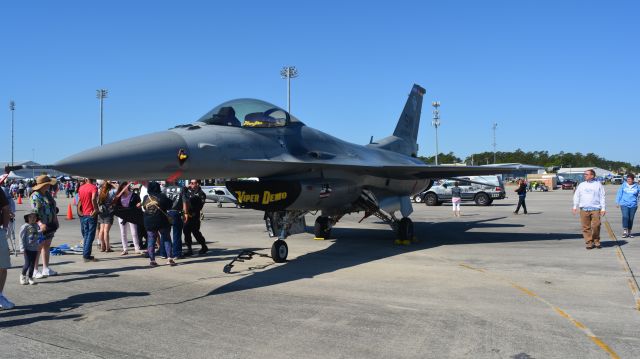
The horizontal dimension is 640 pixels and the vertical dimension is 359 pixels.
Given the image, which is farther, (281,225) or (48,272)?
(281,225)

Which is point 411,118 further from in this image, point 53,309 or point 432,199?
point 53,309

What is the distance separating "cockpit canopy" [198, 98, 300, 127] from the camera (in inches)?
356

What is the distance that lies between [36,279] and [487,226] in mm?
13978

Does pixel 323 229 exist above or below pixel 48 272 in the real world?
above

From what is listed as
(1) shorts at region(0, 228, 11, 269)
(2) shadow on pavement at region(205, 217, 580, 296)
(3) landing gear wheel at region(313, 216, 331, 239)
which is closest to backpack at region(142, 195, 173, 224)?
(2) shadow on pavement at region(205, 217, 580, 296)

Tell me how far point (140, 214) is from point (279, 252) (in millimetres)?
3960

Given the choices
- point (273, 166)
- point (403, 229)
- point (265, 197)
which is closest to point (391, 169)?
point (403, 229)

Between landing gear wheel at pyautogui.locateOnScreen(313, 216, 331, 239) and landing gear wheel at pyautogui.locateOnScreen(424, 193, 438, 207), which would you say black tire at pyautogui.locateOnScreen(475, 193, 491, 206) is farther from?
landing gear wheel at pyautogui.locateOnScreen(313, 216, 331, 239)

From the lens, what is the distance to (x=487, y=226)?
17125mm

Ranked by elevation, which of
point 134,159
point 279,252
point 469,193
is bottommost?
point 279,252

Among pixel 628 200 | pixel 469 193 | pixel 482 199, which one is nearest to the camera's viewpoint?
pixel 628 200

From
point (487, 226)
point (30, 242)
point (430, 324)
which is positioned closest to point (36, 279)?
point (30, 242)

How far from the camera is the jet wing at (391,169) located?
9.57 metres

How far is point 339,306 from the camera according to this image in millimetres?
6160
